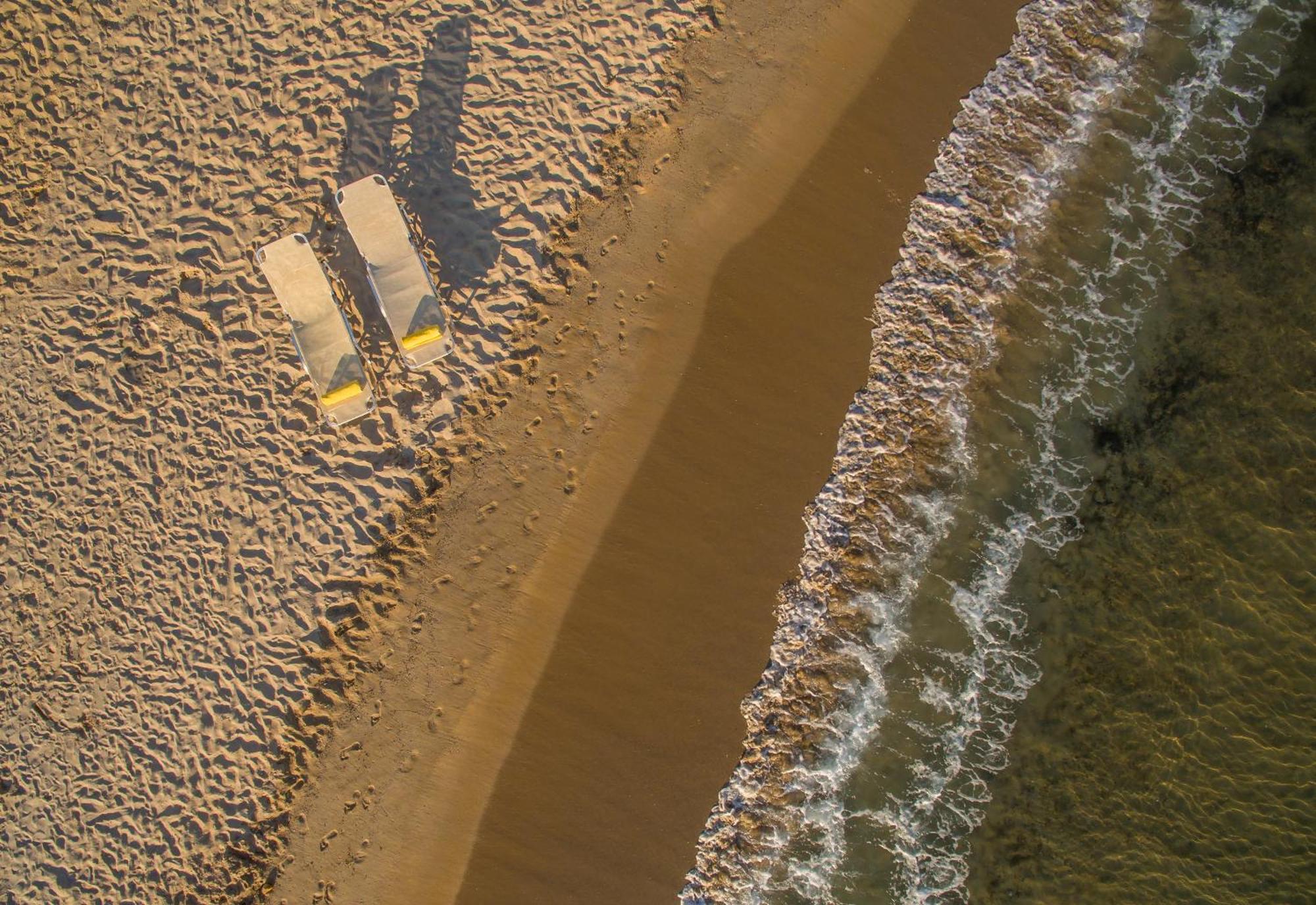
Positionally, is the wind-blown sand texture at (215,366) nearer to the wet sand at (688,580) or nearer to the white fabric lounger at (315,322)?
the white fabric lounger at (315,322)

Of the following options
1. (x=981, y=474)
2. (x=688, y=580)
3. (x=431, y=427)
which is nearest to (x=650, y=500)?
(x=688, y=580)

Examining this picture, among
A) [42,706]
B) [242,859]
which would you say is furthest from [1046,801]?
[42,706]

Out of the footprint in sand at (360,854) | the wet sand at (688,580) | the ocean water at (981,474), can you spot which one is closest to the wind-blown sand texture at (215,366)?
the footprint in sand at (360,854)

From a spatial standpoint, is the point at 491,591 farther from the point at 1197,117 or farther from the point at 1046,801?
the point at 1197,117

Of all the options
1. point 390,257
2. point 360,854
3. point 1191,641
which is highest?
point 390,257

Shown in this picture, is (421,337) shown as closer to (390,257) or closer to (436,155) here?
(390,257)

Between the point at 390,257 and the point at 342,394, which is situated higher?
the point at 390,257
